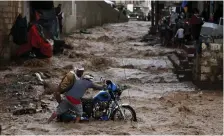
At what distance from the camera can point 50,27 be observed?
56.8ft

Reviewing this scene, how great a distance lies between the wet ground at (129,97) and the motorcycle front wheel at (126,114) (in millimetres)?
171

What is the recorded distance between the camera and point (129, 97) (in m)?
11.1

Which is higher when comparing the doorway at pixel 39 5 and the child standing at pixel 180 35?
the doorway at pixel 39 5

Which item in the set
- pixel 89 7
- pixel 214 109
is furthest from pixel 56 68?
pixel 89 7

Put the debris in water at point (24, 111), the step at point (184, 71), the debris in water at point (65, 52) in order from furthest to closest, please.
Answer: the debris in water at point (65, 52)
the step at point (184, 71)
the debris in water at point (24, 111)

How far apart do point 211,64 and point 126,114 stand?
494 centimetres

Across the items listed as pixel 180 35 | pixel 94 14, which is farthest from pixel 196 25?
pixel 94 14

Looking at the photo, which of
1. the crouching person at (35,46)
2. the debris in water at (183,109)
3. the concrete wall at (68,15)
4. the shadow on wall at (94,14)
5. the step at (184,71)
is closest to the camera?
the debris in water at (183,109)

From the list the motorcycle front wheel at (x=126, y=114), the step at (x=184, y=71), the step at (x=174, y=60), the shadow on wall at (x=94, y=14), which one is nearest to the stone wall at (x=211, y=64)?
the step at (x=184, y=71)

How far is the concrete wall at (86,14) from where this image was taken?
83.6 ft

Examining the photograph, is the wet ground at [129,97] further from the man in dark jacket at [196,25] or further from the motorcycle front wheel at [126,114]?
the man in dark jacket at [196,25]

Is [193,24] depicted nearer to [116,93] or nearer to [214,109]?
[214,109]

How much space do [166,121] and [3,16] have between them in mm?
8030

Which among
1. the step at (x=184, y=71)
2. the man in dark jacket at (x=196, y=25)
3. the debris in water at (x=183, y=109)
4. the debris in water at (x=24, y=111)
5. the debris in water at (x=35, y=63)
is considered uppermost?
the man in dark jacket at (x=196, y=25)
